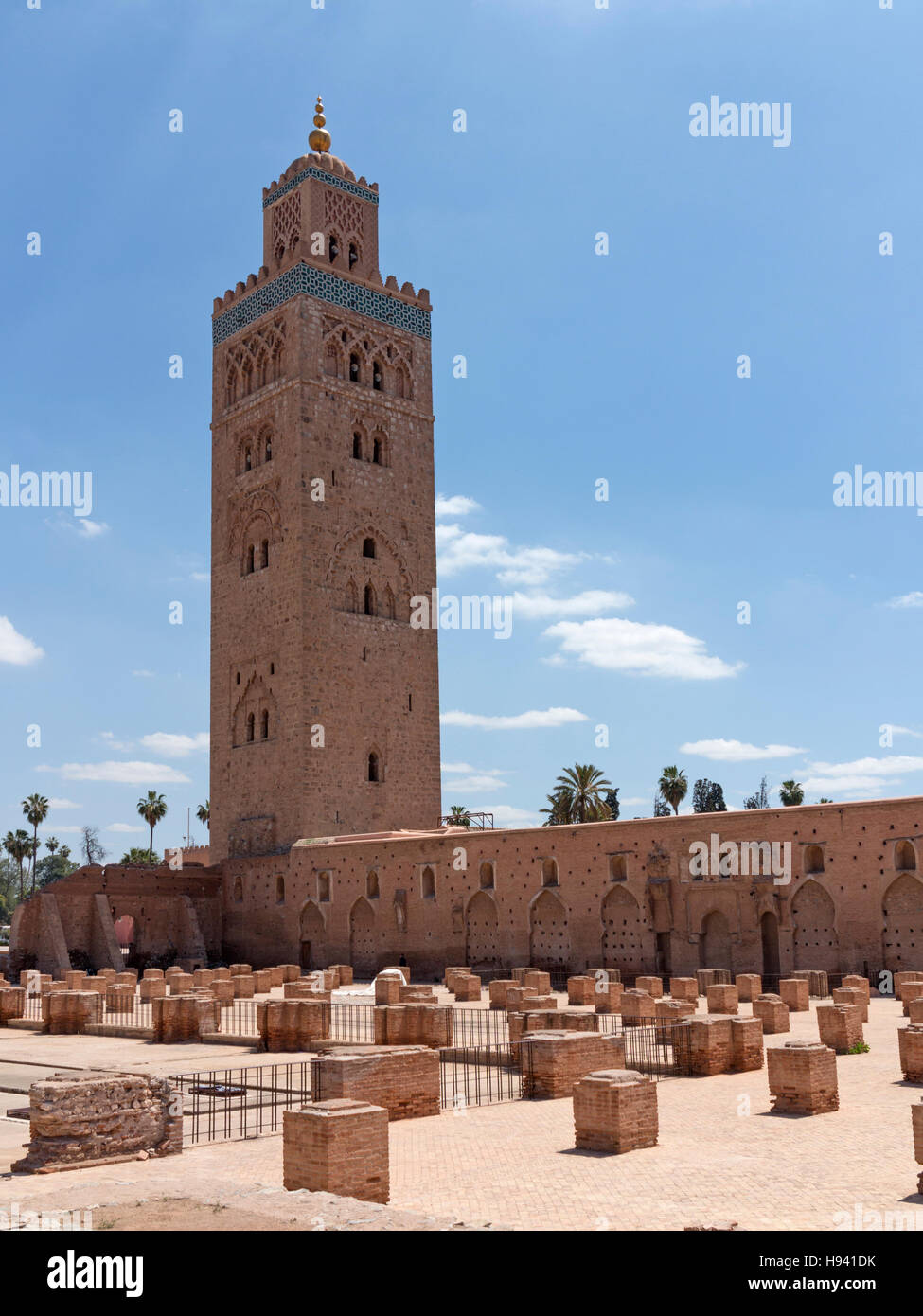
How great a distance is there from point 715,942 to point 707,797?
40.3m

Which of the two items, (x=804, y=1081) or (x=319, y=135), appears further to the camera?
(x=319, y=135)

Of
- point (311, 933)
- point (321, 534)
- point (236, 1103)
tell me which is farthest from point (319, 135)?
point (236, 1103)

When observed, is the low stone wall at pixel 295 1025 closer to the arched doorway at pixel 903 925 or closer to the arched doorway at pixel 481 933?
the arched doorway at pixel 903 925

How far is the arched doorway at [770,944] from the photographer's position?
991 inches

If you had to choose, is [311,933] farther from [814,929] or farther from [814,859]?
[814,859]

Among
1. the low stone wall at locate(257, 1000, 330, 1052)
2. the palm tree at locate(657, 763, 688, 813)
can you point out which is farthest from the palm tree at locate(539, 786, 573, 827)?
the low stone wall at locate(257, 1000, 330, 1052)

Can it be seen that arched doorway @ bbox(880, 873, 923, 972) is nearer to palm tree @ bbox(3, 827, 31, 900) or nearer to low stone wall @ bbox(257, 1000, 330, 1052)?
low stone wall @ bbox(257, 1000, 330, 1052)

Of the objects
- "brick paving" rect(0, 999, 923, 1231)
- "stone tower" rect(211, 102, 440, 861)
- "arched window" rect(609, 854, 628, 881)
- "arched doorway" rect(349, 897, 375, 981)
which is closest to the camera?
"brick paving" rect(0, 999, 923, 1231)

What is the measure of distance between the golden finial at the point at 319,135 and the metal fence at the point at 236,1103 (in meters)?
36.7

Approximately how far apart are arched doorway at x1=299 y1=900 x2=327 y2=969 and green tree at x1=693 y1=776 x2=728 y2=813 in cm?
3308

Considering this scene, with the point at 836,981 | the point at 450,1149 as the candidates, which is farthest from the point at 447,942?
the point at 450,1149

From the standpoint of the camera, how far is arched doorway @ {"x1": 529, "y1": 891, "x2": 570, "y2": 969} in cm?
2814

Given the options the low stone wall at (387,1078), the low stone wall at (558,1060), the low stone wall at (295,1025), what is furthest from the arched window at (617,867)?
the low stone wall at (387,1078)

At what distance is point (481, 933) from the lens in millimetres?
30016
